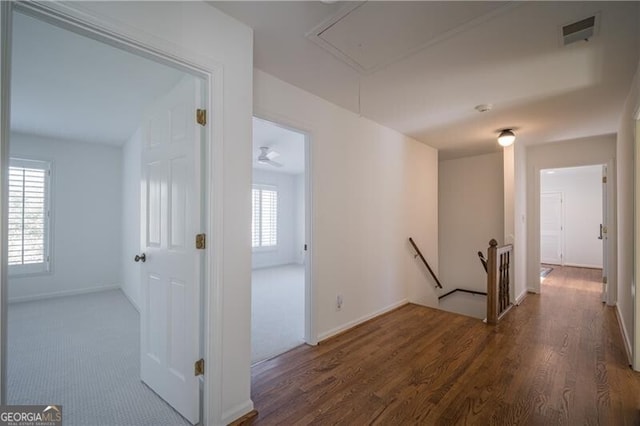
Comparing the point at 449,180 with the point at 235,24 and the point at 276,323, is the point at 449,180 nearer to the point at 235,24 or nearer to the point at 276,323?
the point at 276,323

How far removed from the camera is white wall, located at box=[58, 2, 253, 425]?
5.21ft

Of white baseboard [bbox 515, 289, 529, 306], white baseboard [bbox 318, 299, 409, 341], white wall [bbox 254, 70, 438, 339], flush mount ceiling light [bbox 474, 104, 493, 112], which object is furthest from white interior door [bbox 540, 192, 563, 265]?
flush mount ceiling light [bbox 474, 104, 493, 112]

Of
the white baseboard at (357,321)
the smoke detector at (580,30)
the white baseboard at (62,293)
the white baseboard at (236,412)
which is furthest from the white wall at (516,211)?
the white baseboard at (62,293)

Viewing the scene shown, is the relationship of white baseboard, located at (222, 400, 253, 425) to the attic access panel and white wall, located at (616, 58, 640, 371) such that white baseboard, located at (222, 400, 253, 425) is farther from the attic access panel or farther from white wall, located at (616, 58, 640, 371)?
white wall, located at (616, 58, 640, 371)

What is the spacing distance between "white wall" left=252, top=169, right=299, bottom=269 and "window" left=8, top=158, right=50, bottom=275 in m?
3.89

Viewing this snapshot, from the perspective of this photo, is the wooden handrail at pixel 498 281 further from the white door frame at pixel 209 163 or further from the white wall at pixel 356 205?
the white door frame at pixel 209 163

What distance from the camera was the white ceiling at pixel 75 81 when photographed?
2006 millimetres

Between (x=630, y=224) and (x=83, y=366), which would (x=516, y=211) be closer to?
(x=630, y=224)

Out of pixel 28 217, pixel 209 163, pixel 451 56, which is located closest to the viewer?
pixel 209 163

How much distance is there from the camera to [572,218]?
7223mm

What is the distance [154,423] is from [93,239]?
443 cm

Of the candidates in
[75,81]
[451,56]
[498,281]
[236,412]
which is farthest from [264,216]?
[451,56]

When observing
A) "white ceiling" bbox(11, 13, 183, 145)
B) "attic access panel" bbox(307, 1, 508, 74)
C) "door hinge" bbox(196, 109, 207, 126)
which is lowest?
"door hinge" bbox(196, 109, 207, 126)

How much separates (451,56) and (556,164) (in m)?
3.86
